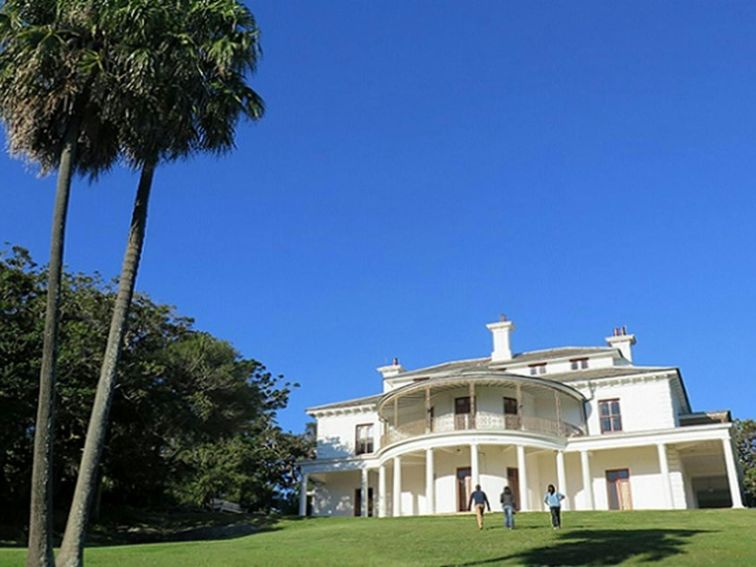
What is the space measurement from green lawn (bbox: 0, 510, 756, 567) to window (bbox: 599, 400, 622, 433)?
38.3 feet

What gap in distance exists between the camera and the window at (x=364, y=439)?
42.8 m

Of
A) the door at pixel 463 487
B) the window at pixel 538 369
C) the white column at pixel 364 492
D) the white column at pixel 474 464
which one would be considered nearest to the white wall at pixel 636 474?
the door at pixel 463 487

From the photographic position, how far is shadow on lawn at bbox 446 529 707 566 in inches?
685

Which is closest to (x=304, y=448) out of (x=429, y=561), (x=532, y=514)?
(x=532, y=514)

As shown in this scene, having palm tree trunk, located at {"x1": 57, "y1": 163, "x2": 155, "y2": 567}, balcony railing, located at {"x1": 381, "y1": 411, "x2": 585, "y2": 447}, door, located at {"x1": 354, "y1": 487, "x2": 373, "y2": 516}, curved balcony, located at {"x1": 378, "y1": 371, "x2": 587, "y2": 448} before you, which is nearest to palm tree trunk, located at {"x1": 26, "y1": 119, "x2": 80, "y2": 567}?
palm tree trunk, located at {"x1": 57, "y1": 163, "x2": 155, "y2": 567}

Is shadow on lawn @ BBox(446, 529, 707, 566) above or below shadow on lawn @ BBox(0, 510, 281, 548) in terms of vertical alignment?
below

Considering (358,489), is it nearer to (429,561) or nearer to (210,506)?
(210,506)

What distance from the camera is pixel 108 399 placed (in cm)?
1370

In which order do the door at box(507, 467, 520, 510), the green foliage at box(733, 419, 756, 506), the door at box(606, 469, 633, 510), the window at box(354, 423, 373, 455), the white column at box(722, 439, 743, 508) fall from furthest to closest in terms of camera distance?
the green foliage at box(733, 419, 756, 506) → the window at box(354, 423, 373, 455) → the door at box(606, 469, 633, 510) → the door at box(507, 467, 520, 510) → the white column at box(722, 439, 743, 508)

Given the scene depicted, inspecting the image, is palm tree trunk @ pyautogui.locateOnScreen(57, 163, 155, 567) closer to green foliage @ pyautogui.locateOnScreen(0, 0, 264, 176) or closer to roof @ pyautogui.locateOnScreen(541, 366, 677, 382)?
green foliage @ pyautogui.locateOnScreen(0, 0, 264, 176)

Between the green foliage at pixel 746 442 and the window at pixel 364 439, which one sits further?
the green foliage at pixel 746 442

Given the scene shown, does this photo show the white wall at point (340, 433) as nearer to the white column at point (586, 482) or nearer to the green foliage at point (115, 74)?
the white column at point (586, 482)

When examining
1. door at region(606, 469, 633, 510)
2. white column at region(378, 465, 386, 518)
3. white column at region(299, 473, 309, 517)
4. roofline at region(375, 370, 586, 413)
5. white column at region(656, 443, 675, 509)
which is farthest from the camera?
white column at region(299, 473, 309, 517)

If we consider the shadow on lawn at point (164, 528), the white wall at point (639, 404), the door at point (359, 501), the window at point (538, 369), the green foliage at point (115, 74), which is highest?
the window at point (538, 369)
